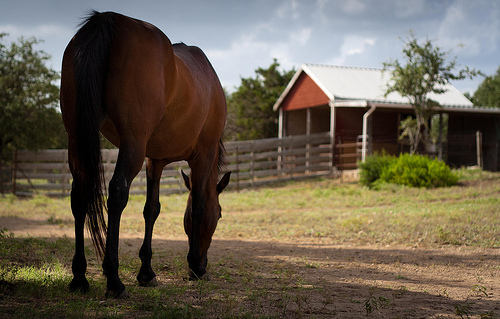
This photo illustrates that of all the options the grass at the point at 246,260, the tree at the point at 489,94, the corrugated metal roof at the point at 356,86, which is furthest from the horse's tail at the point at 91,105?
the tree at the point at 489,94

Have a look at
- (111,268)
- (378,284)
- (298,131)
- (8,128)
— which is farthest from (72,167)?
(298,131)

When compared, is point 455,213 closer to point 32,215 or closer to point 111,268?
point 111,268

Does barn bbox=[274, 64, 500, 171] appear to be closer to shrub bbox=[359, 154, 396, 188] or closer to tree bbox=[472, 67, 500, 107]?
shrub bbox=[359, 154, 396, 188]

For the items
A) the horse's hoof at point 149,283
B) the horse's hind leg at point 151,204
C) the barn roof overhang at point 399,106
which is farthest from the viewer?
the barn roof overhang at point 399,106

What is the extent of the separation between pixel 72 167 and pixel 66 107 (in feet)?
1.46

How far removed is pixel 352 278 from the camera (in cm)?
460

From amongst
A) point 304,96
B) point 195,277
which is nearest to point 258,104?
point 304,96

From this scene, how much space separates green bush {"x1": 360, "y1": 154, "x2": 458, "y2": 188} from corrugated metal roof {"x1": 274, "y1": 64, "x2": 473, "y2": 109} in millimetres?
4935

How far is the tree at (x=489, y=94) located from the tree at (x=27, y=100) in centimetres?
3867

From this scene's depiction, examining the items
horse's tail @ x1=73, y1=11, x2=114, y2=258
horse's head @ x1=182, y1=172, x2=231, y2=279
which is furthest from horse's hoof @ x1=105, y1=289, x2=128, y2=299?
horse's head @ x1=182, y1=172, x2=231, y2=279

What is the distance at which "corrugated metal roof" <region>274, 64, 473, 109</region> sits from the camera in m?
20.6

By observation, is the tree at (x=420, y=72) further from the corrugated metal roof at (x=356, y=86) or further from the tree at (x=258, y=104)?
the tree at (x=258, y=104)

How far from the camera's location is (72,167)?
3.34 m

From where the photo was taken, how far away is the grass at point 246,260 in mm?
3104
